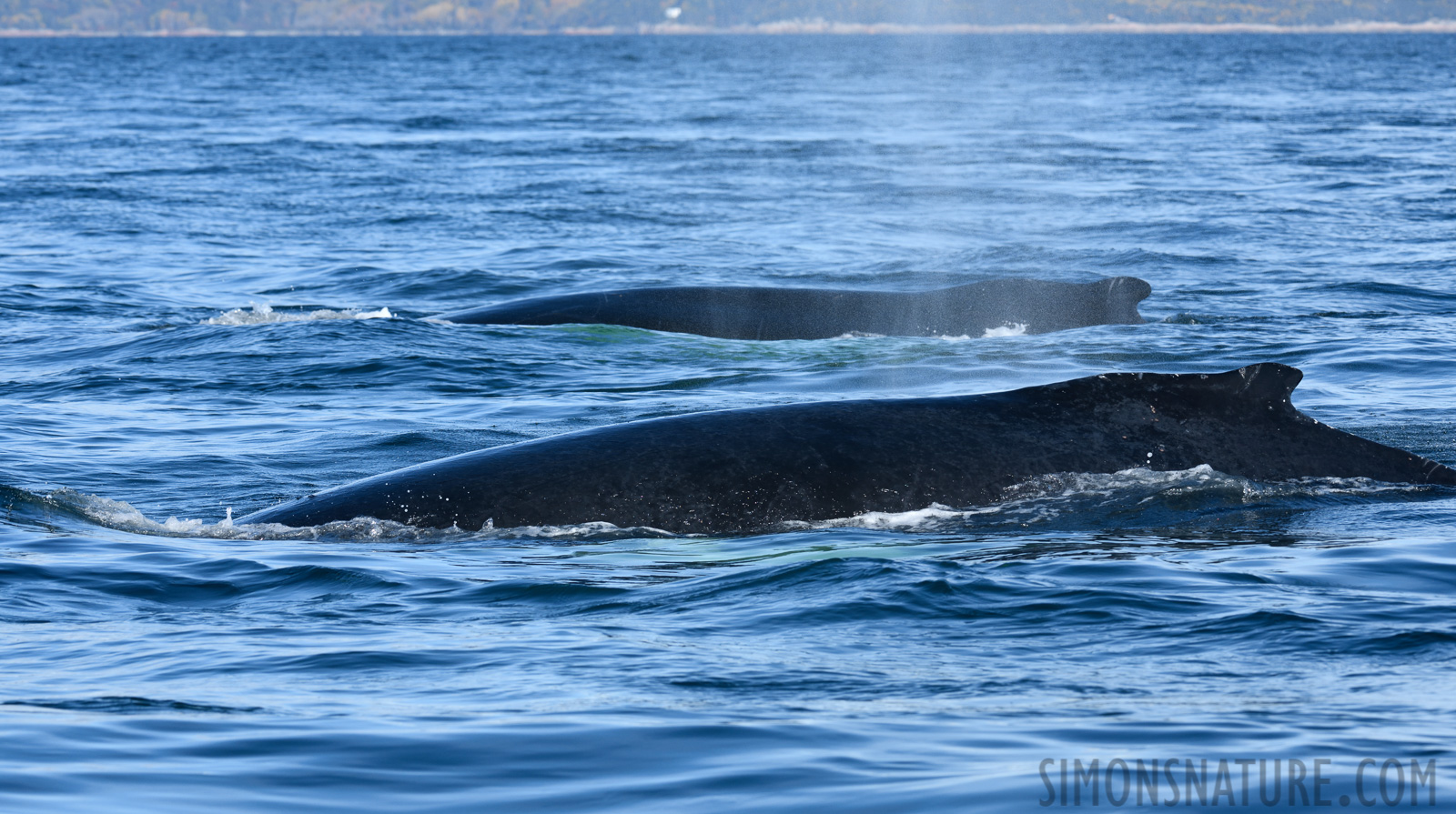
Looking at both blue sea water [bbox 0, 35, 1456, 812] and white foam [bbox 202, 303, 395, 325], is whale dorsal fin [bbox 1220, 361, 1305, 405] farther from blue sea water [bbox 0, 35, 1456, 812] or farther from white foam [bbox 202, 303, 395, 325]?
white foam [bbox 202, 303, 395, 325]

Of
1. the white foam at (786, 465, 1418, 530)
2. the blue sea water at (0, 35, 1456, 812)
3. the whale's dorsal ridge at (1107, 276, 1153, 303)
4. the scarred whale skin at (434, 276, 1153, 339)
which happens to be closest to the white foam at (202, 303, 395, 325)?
the blue sea water at (0, 35, 1456, 812)

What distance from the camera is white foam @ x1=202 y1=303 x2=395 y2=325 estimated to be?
55.1 feet

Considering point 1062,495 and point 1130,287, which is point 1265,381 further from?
point 1130,287

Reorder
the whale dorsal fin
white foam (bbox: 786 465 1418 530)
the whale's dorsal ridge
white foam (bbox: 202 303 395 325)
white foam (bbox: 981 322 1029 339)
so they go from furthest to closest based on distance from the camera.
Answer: white foam (bbox: 202 303 395 325), the whale's dorsal ridge, white foam (bbox: 981 322 1029 339), the whale dorsal fin, white foam (bbox: 786 465 1418 530)

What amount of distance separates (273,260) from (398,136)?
833 inches

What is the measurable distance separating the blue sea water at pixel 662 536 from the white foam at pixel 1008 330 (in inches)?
12.0

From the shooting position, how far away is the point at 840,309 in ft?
52.2

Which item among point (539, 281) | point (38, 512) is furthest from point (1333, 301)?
point (38, 512)

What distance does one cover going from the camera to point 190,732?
5.43 metres

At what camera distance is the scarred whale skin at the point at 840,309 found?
15.6m

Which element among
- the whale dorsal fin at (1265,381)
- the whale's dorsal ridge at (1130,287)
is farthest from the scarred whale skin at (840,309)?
the whale dorsal fin at (1265,381)

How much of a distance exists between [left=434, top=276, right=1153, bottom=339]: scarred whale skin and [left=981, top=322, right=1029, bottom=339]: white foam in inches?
0.6

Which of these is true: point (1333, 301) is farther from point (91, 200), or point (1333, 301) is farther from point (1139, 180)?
point (91, 200)

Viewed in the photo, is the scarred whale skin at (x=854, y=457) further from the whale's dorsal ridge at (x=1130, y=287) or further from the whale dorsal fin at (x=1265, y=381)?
the whale's dorsal ridge at (x=1130, y=287)
